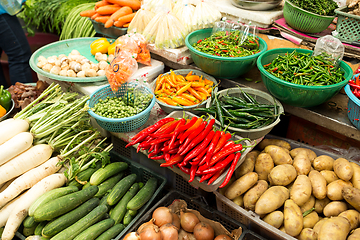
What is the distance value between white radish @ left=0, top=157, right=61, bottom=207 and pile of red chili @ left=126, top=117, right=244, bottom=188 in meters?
0.90

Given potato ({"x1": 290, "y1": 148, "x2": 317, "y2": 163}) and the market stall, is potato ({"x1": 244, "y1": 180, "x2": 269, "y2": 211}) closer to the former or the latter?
the market stall

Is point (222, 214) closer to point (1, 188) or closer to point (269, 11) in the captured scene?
point (1, 188)

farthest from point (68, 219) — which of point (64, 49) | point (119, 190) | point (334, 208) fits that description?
point (64, 49)

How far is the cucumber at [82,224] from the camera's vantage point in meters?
1.84

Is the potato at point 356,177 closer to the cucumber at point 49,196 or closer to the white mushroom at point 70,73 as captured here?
the cucumber at point 49,196

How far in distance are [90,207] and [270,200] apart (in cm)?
145

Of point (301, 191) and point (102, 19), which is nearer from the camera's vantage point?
point (301, 191)

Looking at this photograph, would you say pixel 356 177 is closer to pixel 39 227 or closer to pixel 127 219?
pixel 127 219

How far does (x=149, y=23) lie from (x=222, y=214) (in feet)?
7.65

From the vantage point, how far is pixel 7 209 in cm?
207

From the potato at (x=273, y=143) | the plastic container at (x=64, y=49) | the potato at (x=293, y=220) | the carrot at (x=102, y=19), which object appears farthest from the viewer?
the carrot at (x=102, y=19)

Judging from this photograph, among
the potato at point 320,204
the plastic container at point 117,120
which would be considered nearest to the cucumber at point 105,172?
the plastic container at point 117,120

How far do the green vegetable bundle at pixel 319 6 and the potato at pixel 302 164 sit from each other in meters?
1.45

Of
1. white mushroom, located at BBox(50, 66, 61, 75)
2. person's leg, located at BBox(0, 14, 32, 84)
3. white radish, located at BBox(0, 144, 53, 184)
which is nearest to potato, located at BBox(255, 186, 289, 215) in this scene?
white radish, located at BBox(0, 144, 53, 184)
